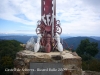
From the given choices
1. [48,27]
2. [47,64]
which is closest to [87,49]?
[48,27]

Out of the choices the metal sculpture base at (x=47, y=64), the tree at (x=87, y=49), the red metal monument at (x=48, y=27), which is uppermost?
the red metal monument at (x=48, y=27)

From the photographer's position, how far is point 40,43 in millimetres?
6730

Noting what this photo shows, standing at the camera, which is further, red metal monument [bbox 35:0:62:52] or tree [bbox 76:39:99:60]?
tree [bbox 76:39:99:60]

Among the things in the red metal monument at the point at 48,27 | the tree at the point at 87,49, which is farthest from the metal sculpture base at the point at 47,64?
the tree at the point at 87,49

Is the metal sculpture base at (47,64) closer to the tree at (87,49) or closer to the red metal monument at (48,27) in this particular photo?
the red metal monument at (48,27)

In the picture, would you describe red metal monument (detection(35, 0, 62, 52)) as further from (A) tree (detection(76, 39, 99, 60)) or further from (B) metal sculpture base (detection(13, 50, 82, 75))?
(A) tree (detection(76, 39, 99, 60))

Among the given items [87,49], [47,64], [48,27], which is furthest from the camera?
[87,49]

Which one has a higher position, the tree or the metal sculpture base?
the metal sculpture base

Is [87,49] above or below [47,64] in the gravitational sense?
below

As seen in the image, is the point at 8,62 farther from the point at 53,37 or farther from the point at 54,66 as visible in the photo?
the point at 54,66

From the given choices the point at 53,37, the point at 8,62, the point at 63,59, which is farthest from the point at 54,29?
the point at 8,62

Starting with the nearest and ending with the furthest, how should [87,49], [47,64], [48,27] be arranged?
[47,64]
[48,27]
[87,49]

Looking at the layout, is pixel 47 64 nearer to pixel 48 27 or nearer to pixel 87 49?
pixel 48 27

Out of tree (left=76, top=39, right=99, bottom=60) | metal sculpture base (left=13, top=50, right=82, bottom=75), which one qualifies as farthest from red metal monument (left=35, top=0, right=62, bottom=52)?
tree (left=76, top=39, right=99, bottom=60)
